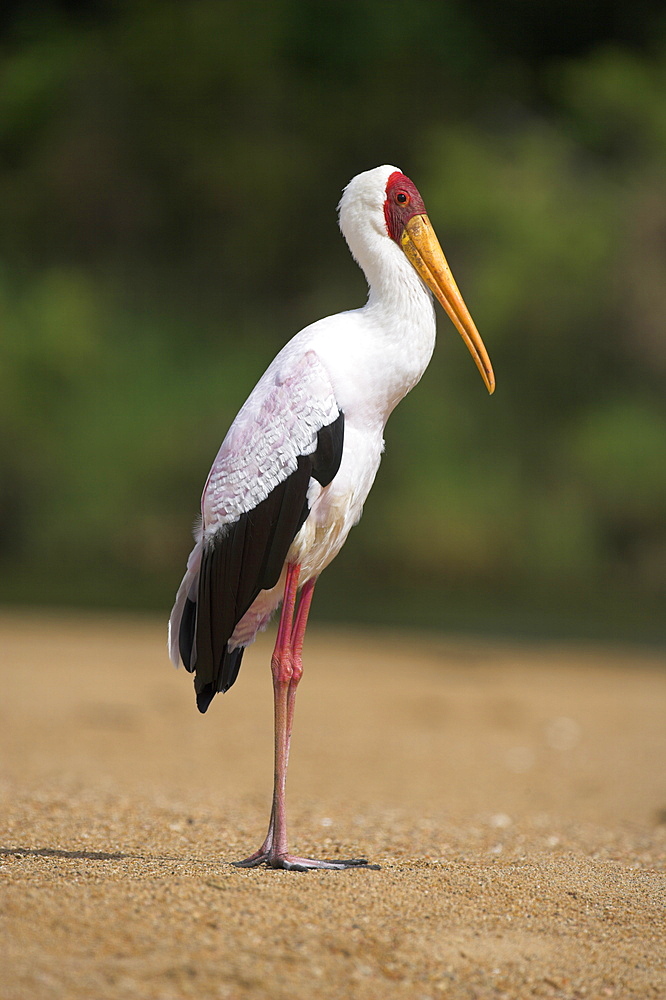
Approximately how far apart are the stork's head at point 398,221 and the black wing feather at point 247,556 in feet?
1.59

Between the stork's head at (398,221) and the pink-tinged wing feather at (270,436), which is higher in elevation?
the stork's head at (398,221)

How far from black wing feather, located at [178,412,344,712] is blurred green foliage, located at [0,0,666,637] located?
28.5ft

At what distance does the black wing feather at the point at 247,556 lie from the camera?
266cm

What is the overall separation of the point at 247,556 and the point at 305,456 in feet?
0.91

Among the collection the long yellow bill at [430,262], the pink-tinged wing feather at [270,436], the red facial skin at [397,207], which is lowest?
the pink-tinged wing feather at [270,436]

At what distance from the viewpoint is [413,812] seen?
4.25 meters

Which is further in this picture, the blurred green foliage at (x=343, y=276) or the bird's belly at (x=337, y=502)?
the blurred green foliage at (x=343, y=276)

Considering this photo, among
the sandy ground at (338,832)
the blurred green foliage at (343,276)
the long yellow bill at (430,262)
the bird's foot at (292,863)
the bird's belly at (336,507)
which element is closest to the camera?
the sandy ground at (338,832)

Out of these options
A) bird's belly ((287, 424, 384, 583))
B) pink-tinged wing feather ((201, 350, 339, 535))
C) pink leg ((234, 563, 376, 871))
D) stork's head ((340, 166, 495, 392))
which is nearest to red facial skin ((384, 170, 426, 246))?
stork's head ((340, 166, 495, 392))

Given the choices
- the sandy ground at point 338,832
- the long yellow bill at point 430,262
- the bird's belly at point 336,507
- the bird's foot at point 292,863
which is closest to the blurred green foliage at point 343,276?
the sandy ground at point 338,832

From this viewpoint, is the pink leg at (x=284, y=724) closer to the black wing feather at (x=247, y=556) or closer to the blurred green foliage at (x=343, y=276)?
the black wing feather at (x=247, y=556)

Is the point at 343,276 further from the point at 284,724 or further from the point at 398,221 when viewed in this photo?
the point at 284,724

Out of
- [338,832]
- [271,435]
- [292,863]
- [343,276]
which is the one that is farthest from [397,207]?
Answer: [343,276]

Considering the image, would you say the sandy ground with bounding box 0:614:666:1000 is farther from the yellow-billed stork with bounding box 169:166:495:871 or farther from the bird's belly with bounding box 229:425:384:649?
the bird's belly with bounding box 229:425:384:649
